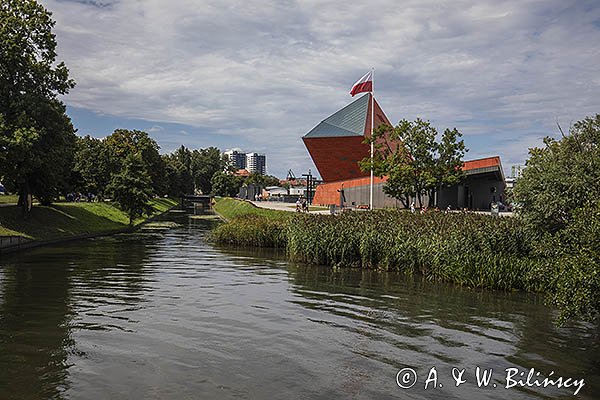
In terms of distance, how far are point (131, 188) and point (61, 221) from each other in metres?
8.42

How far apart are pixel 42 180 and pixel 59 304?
2369 cm

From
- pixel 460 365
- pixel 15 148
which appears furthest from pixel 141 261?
pixel 460 365

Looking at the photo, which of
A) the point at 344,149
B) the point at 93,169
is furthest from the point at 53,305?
the point at 344,149

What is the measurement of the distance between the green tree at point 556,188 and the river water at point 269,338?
263 cm

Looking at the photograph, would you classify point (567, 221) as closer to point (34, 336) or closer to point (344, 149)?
point (34, 336)

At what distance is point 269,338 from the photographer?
11766 mm

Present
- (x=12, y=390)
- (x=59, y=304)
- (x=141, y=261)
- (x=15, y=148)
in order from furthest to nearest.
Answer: (x=15, y=148) → (x=141, y=261) → (x=59, y=304) → (x=12, y=390)

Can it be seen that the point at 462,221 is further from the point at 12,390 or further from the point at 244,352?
the point at 12,390

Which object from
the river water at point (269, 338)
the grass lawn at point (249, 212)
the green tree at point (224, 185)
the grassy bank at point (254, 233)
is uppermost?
the green tree at point (224, 185)

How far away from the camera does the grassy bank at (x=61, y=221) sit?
31.0 meters

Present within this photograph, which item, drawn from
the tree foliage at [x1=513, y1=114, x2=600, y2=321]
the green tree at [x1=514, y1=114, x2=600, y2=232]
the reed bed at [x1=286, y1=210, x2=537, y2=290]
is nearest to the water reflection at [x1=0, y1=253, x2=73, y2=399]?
the tree foliage at [x1=513, y1=114, x2=600, y2=321]

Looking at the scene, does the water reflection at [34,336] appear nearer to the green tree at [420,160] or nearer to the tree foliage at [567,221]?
the tree foliage at [567,221]

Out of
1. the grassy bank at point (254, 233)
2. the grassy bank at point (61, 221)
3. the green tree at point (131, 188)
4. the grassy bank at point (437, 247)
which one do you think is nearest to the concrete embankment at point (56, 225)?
the grassy bank at point (61, 221)

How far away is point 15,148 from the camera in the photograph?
1115 inches
